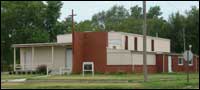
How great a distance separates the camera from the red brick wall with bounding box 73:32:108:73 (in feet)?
186

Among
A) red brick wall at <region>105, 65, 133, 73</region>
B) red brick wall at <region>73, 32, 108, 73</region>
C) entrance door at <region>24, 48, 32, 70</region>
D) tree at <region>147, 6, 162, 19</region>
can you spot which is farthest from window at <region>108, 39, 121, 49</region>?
tree at <region>147, 6, 162, 19</region>

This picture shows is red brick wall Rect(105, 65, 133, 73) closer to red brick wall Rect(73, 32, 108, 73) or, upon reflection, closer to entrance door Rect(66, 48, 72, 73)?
red brick wall Rect(73, 32, 108, 73)

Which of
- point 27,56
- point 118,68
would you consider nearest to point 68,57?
point 27,56

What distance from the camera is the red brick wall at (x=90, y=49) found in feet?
186

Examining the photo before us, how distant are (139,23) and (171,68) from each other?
4297 centimetres

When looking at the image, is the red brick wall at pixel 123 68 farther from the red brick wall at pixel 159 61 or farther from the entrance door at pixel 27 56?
the entrance door at pixel 27 56

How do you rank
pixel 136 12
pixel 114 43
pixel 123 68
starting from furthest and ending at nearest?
pixel 136 12 < pixel 114 43 < pixel 123 68

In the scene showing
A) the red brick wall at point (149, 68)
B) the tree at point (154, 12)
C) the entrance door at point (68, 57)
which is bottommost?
the red brick wall at point (149, 68)

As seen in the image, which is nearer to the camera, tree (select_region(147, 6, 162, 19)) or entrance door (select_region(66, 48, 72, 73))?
entrance door (select_region(66, 48, 72, 73))

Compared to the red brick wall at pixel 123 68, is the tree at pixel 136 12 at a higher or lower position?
higher

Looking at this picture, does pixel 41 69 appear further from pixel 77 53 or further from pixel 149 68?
pixel 149 68

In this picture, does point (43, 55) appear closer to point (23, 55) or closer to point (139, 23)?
point (23, 55)

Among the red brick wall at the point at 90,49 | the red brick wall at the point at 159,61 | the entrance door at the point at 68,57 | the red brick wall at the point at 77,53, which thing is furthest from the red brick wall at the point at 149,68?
the entrance door at the point at 68,57

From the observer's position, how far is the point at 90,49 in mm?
57875
